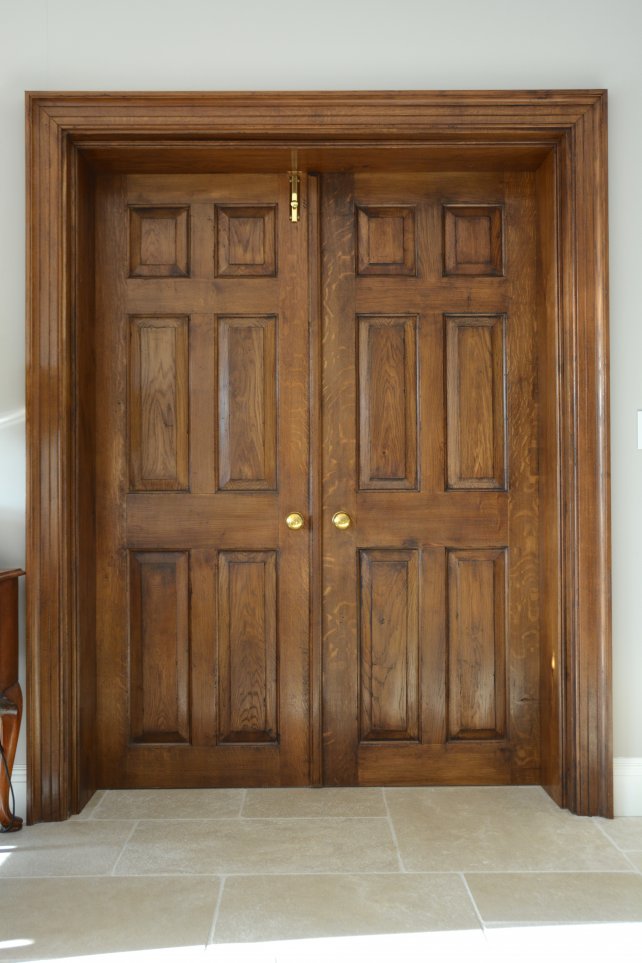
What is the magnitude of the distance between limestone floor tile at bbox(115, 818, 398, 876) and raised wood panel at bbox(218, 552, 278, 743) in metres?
0.35

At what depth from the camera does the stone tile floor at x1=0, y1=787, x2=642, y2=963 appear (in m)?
1.91

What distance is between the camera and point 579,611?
2.63m

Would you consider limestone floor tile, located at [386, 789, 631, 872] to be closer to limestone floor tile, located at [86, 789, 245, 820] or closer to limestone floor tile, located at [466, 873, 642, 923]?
limestone floor tile, located at [466, 873, 642, 923]

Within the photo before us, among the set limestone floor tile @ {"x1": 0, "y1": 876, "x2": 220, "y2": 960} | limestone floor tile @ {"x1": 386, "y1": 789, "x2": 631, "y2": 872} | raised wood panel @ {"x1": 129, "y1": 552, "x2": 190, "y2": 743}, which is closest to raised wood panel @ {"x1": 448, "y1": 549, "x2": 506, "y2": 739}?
limestone floor tile @ {"x1": 386, "y1": 789, "x2": 631, "y2": 872}

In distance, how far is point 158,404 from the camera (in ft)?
9.41

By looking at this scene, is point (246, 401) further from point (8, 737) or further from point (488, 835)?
point (488, 835)

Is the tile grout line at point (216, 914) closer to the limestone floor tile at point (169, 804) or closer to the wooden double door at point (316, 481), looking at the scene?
the limestone floor tile at point (169, 804)

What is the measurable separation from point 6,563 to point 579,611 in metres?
1.86

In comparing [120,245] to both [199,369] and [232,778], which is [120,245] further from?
[232,778]

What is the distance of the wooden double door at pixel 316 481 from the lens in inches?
112

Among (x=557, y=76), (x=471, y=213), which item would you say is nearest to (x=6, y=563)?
(x=471, y=213)

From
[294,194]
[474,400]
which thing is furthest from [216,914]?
[294,194]

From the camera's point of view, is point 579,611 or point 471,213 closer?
point 579,611

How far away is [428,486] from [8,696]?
4.97ft
